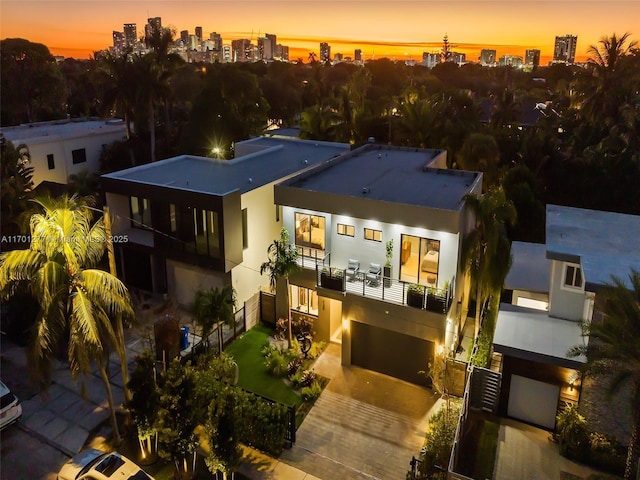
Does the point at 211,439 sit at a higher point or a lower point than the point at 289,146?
lower

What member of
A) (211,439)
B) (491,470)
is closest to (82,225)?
(211,439)

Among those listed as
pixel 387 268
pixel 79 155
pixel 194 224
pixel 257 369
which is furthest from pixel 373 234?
pixel 79 155

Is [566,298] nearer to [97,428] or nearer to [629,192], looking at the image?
[97,428]

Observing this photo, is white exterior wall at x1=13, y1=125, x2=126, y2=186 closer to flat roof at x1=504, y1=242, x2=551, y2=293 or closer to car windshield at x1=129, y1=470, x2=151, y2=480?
car windshield at x1=129, y1=470, x2=151, y2=480

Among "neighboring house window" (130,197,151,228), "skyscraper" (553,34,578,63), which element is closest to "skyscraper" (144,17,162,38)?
"neighboring house window" (130,197,151,228)

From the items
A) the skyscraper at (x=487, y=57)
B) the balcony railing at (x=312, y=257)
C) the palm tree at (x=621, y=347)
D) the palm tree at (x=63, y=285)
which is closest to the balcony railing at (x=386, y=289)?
the balcony railing at (x=312, y=257)

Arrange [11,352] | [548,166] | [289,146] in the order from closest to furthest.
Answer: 1. [11,352]
2. [289,146]
3. [548,166]

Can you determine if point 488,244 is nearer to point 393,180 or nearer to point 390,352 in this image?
point 390,352
